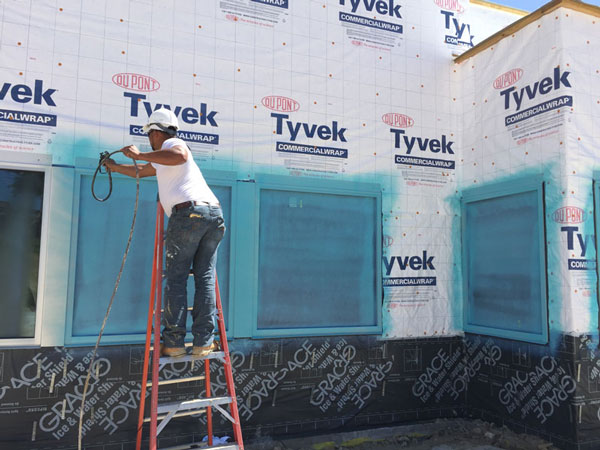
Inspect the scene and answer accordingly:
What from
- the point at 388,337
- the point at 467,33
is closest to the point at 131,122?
the point at 388,337

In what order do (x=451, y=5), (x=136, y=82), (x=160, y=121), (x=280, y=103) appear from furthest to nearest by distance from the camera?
(x=451, y=5)
(x=280, y=103)
(x=136, y=82)
(x=160, y=121)

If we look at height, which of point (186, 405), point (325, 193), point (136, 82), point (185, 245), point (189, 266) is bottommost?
point (186, 405)

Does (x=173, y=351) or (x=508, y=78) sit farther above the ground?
(x=508, y=78)

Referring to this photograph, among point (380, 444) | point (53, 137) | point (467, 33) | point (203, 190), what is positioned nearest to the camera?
point (203, 190)

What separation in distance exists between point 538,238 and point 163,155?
10.4ft

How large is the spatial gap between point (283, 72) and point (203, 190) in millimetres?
1949

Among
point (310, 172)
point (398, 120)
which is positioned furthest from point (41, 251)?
point (398, 120)

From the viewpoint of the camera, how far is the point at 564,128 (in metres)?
3.76

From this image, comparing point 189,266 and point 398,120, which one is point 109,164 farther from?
point 398,120

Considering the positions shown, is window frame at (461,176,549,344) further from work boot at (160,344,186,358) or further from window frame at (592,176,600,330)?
work boot at (160,344,186,358)

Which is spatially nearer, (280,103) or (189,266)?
(189,266)

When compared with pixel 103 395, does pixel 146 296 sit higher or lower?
higher

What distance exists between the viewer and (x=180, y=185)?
255cm

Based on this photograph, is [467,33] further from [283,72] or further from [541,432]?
[541,432]
